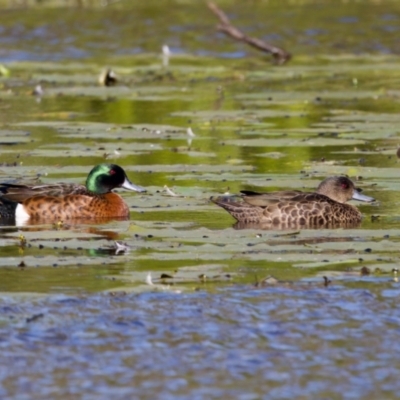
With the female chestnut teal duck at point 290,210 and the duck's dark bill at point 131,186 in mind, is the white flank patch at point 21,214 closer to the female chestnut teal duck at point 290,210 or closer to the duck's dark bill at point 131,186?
the duck's dark bill at point 131,186

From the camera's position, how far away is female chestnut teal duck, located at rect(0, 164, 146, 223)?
36.5 ft

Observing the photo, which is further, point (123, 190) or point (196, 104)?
point (196, 104)

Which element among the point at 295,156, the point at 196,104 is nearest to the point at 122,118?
the point at 196,104

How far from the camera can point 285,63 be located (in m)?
24.7

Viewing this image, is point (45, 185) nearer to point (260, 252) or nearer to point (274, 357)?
point (260, 252)

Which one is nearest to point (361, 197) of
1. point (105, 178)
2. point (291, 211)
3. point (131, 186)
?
point (291, 211)

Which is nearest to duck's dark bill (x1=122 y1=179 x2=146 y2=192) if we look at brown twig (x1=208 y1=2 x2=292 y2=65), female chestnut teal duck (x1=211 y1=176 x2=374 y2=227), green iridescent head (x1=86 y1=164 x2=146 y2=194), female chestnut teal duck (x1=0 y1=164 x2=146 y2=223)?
green iridescent head (x1=86 y1=164 x2=146 y2=194)

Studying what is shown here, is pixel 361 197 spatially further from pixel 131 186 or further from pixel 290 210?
pixel 131 186

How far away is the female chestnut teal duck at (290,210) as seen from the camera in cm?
1051

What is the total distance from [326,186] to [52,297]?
3.85m

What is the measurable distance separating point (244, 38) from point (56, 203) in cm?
1159

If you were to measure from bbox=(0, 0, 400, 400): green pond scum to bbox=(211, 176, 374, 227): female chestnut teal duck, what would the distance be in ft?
0.77

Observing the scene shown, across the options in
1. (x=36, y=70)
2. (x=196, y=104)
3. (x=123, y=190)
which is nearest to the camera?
(x=123, y=190)

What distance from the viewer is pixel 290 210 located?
10508 millimetres
